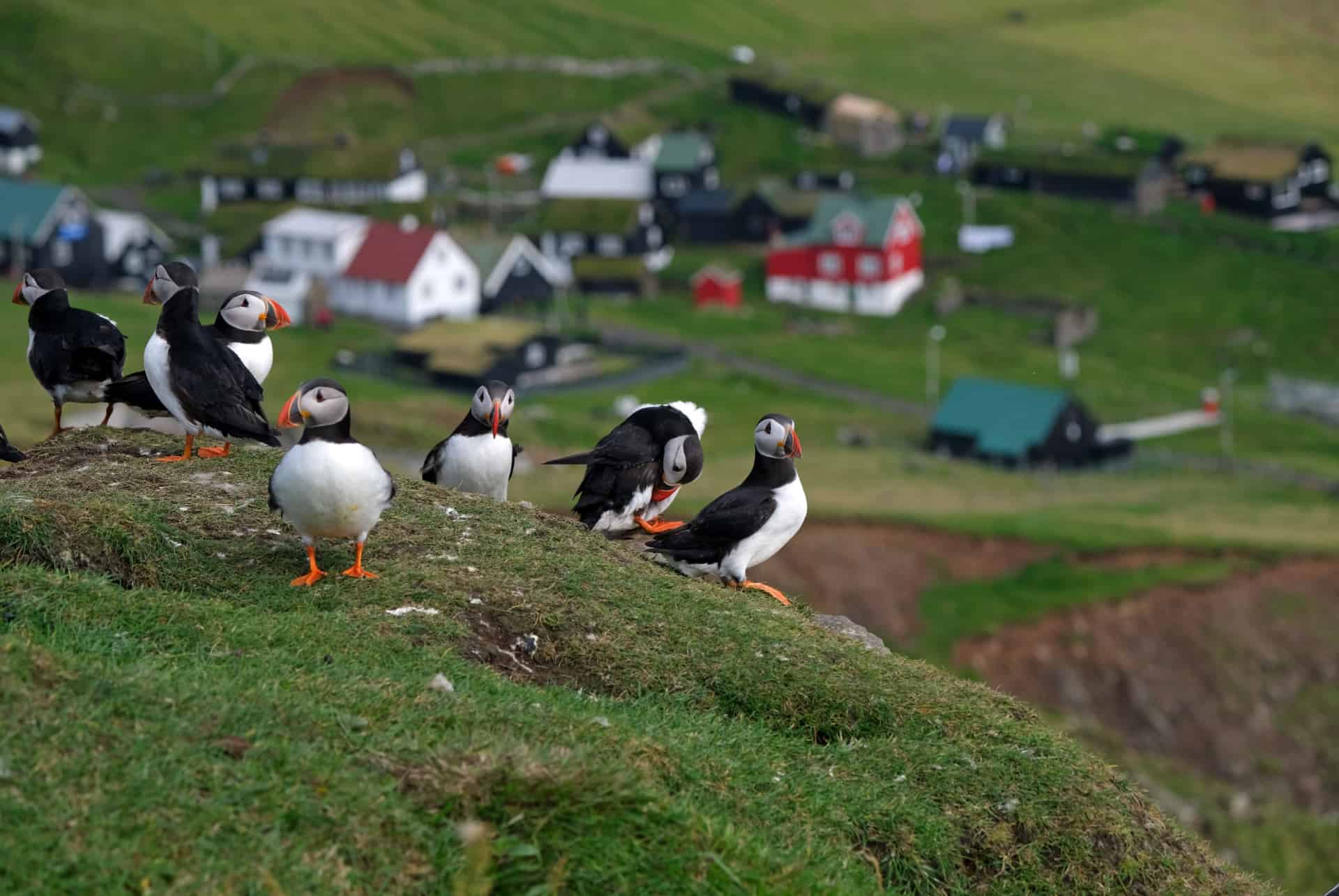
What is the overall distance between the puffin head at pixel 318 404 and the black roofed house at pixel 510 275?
79.8 metres

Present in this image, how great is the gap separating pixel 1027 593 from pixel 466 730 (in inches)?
1548

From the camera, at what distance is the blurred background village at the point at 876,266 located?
46781 mm

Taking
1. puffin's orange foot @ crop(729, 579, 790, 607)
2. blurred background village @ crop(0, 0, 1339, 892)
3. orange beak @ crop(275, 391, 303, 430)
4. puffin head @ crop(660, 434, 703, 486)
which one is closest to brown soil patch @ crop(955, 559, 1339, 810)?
blurred background village @ crop(0, 0, 1339, 892)

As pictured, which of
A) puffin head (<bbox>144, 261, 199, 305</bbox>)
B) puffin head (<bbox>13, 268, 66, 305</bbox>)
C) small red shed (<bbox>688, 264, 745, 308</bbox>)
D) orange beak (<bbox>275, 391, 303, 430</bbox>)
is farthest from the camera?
small red shed (<bbox>688, 264, 745, 308</bbox>)

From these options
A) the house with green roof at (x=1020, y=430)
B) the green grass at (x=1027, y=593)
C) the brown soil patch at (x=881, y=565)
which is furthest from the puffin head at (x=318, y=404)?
the house with green roof at (x=1020, y=430)

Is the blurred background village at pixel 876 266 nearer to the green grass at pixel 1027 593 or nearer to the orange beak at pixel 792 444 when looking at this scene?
the green grass at pixel 1027 593

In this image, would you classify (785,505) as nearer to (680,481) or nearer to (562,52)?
(680,481)

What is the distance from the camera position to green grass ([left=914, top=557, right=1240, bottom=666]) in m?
45.8

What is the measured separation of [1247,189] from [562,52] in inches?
2166

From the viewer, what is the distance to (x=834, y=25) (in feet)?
486

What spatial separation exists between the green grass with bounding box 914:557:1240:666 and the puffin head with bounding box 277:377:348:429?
34262 millimetres

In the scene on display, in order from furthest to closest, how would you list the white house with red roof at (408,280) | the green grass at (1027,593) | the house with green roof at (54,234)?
1. the house with green roof at (54,234)
2. the white house with red roof at (408,280)
3. the green grass at (1027,593)

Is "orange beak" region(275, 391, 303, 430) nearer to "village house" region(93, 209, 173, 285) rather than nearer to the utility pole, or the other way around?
the utility pole

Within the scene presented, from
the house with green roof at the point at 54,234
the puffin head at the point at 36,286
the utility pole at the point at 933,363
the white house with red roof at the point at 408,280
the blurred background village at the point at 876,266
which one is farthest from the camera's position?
the house with green roof at the point at 54,234
